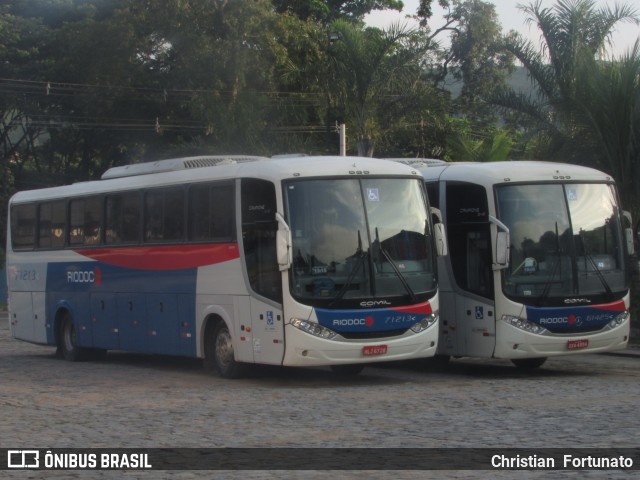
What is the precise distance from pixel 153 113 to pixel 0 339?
19.5 metres

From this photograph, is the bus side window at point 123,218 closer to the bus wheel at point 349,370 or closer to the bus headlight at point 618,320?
the bus wheel at point 349,370

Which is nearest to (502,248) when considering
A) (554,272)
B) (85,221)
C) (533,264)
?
(533,264)


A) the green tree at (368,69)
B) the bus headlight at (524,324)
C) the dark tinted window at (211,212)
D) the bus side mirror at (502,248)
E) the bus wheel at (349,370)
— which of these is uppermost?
the green tree at (368,69)

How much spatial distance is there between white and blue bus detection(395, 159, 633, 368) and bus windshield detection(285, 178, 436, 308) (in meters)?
1.05

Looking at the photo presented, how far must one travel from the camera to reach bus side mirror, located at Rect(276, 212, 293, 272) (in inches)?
614

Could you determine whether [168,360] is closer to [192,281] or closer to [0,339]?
[192,281]

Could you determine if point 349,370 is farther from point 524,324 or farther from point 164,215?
point 164,215

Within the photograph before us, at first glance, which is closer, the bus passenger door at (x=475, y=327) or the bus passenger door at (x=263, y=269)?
the bus passenger door at (x=263, y=269)

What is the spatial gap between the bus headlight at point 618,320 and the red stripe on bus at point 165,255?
224 inches

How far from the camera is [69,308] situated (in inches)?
890

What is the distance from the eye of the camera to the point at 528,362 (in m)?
19.1

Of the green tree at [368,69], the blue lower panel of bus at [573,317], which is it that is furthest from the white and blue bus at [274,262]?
the green tree at [368,69]

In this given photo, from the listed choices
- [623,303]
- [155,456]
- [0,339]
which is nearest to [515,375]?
[623,303]

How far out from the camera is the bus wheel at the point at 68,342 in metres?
22.6
